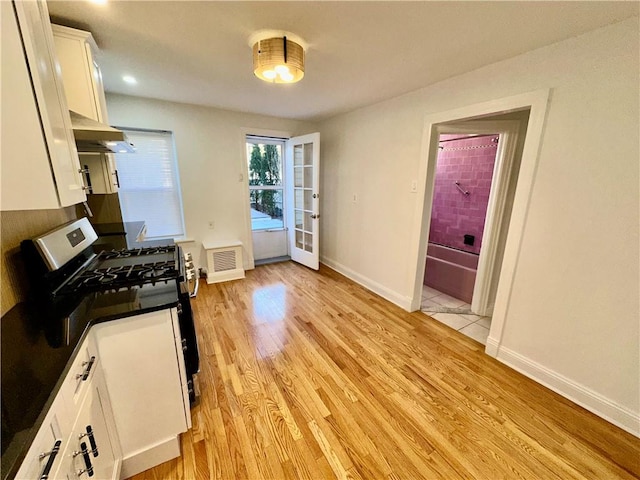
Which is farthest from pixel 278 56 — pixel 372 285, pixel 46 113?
pixel 372 285

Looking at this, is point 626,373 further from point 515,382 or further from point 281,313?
point 281,313

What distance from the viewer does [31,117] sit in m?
0.88

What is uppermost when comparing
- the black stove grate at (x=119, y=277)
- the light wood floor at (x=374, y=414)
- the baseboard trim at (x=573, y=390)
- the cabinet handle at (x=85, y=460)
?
the black stove grate at (x=119, y=277)

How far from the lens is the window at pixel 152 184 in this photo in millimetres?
3150

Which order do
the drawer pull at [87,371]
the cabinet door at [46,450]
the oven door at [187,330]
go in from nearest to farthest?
the cabinet door at [46,450]
the drawer pull at [87,371]
the oven door at [187,330]

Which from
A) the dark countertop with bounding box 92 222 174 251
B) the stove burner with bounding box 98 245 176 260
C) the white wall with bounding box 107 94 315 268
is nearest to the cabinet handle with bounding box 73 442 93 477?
the stove burner with bounding box 98 245 176 260

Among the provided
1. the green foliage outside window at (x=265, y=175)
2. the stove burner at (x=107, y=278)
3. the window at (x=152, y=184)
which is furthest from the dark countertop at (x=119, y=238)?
the green foliage outside window at (x=265, y=175)

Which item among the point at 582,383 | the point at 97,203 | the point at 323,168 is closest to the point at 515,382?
the point at 582,383

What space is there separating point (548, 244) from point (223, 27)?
2.57 m

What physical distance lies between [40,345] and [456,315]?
126 inches

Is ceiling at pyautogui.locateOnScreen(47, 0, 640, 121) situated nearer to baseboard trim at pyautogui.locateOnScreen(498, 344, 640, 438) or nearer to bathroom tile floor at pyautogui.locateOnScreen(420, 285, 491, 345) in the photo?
baseboard trim at pyautogui.locateOnScreen(498, 344, 640, 438)

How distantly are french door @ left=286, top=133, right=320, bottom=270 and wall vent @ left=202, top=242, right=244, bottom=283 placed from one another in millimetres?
1037

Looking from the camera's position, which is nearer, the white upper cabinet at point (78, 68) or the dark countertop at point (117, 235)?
the white upper cabinet at point (78, 68)

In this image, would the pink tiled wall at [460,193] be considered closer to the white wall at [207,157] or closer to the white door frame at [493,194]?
the white door frame at [493,194]
